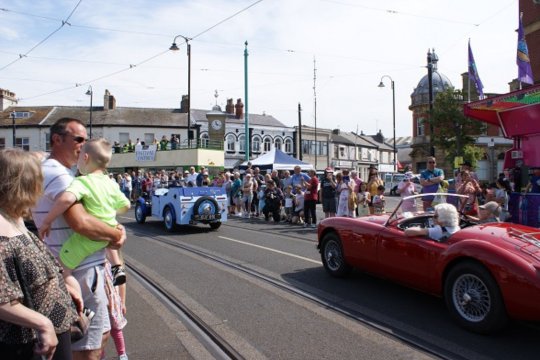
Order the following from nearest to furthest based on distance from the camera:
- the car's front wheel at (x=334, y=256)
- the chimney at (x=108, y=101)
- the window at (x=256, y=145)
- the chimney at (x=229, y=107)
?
the car's front wheel at (x=334, y=256) < the chimney at (x=108, y=101) < the window at (x=256, y=145) < the chimney at (x=229, y=107)

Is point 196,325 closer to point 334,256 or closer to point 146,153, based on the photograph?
point 334,256

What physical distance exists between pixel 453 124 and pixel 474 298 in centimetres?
3486

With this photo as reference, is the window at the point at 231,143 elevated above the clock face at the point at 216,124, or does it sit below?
below

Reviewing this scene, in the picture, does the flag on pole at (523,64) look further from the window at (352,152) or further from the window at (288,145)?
the window at (352,152)

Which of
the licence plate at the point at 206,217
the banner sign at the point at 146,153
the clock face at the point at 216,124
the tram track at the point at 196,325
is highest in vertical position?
the clock face at the point at 216,124

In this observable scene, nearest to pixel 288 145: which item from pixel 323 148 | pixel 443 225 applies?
pixel 323 148

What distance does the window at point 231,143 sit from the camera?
169 ft

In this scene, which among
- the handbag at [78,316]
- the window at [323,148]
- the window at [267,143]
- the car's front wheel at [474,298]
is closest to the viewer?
the handbag at [78,316]

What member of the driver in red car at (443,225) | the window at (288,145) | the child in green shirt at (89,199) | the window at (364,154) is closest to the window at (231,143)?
the window at (288,145)

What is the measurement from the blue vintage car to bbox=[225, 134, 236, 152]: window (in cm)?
3873

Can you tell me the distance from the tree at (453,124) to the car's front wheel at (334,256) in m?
Result: 31.5

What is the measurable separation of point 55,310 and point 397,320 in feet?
12.2

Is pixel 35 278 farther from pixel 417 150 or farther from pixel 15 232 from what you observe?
pixel 417 150

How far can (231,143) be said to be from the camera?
2036 inches
